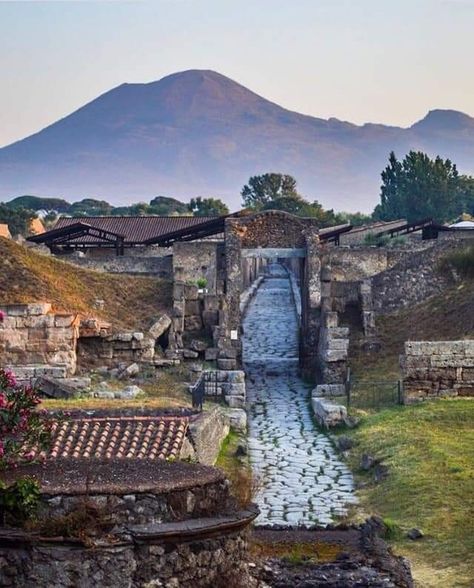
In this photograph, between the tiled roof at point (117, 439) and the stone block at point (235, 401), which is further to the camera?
the stone block at point (235, 401)

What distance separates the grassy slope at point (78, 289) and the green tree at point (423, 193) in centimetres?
5534

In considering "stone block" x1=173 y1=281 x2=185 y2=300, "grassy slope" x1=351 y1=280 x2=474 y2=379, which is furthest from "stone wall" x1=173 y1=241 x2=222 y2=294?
"grassy slope" x1=351 y1=280 x2=474 y2=379

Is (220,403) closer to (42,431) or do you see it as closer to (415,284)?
(415,284)

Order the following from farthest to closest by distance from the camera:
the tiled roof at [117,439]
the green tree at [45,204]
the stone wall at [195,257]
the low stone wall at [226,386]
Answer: the green tree at [45,204]
the stone wall at [195,257]
the low stone wall at [226,386]
the tiled roof at [117,439]

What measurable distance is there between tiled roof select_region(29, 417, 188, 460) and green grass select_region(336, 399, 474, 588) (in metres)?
2.92

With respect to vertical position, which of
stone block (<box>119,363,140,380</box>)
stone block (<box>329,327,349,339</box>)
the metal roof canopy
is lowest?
stone block (<box>119,363,140,380</box>)

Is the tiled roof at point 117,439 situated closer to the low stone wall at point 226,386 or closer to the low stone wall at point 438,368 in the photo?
the low stone wall at point 438,368

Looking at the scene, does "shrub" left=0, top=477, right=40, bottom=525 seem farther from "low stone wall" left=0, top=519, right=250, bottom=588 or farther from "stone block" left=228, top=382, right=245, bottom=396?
"stone block" left=228, top=382, right=245, bottom=396

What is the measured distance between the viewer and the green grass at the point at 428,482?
14.5m

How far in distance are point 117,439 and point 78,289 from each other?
21.3 meters

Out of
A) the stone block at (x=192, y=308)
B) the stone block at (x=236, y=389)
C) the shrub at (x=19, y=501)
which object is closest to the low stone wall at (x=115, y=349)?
the stone block at (x=192, y=308)

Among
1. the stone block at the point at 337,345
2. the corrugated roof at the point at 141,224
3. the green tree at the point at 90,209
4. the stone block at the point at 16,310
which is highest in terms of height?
the green tree at the point at 90,209

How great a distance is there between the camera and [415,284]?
3706cm

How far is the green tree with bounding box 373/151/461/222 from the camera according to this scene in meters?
92.5
